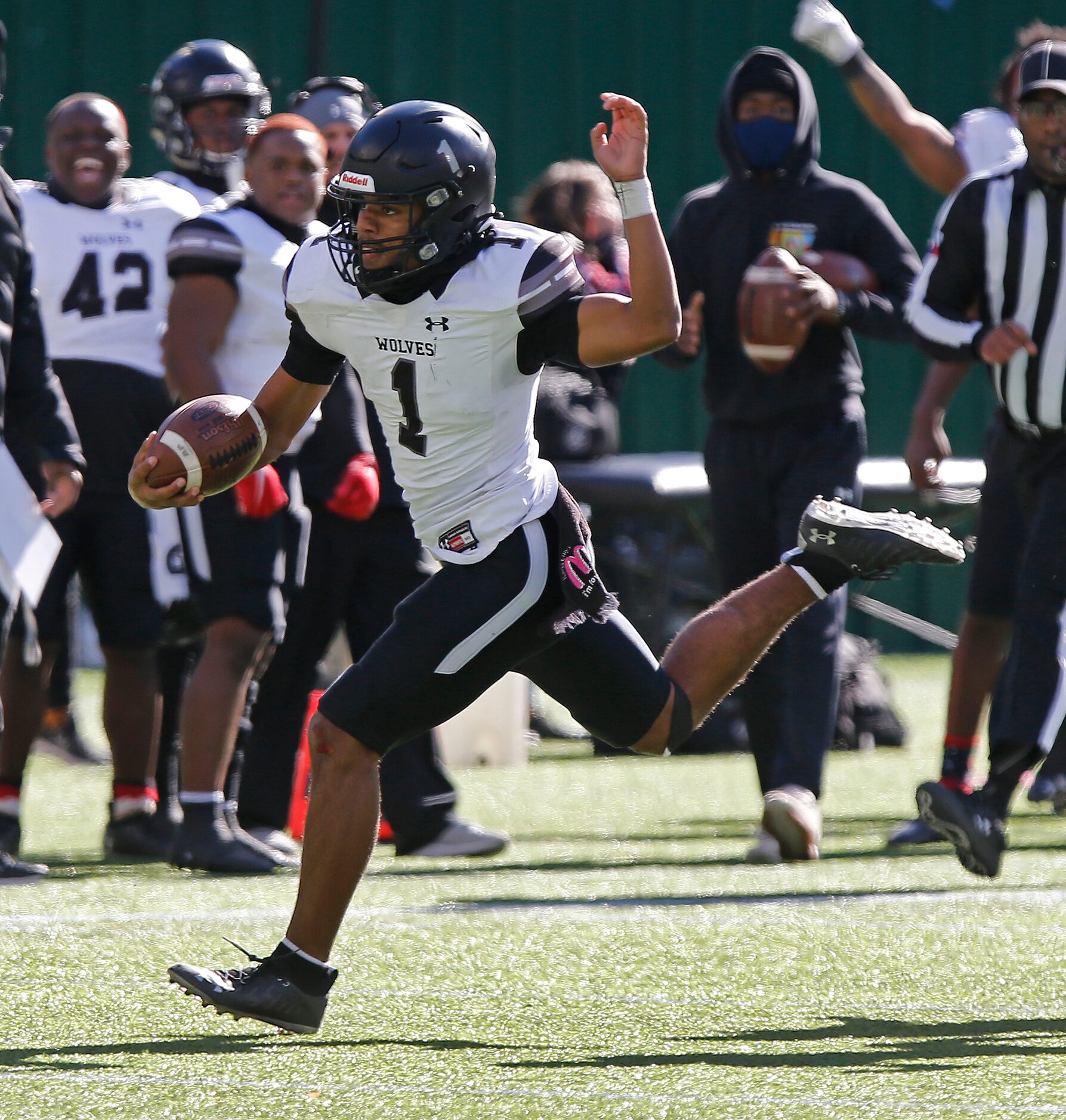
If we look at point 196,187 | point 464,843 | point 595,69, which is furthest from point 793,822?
point 595,69

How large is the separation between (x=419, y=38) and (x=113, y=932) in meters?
9.98

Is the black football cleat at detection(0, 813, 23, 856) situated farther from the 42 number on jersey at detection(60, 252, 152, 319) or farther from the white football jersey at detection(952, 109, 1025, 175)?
the white football jersey at detection(952, 109, 1025, 175)

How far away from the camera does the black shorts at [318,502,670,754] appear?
3.36 metres

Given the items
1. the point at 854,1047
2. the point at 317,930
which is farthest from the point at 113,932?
the point at 854,1047

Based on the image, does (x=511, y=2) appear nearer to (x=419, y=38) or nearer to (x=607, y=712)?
(x=419, y=38)

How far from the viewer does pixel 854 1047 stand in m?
3.12

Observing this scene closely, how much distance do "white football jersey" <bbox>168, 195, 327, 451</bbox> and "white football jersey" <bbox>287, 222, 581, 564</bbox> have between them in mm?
1616

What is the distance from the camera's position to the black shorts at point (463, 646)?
3355mm

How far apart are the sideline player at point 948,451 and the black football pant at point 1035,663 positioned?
0.46m

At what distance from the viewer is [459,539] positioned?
349 centimetres

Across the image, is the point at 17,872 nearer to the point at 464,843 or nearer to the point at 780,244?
the point at 464,843

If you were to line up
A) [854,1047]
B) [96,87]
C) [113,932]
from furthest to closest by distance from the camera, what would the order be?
1. [96,87]
2. [113,932]
3. [854,1047]

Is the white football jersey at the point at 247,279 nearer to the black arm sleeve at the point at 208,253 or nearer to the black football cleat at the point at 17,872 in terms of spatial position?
the black arm sleeve at the point at 208,253

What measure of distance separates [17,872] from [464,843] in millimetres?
1181
